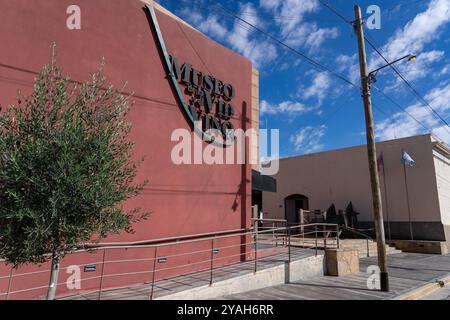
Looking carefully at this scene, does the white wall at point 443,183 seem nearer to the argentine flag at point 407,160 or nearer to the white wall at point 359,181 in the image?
the white wall at point 359,181

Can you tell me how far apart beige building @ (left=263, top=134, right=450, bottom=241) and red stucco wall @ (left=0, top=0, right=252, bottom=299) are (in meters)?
13.2

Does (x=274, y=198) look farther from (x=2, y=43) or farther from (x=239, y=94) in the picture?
(x=2, y=43)

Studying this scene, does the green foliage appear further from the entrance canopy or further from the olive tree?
the entrance canopy

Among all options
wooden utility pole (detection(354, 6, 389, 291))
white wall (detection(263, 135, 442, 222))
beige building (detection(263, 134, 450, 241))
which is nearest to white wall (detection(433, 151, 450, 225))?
beige building (detection(263, 134, 450, 241))

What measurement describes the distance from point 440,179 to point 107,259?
787 inches

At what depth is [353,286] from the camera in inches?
368

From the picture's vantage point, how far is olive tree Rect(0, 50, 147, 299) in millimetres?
4348

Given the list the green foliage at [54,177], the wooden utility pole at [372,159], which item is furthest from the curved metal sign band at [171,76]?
the wooden utility pole at [372,159]

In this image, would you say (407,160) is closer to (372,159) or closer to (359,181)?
(359,181)

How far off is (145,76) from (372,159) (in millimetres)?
6647

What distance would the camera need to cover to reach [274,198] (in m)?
25.8

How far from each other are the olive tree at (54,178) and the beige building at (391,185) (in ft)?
63.4

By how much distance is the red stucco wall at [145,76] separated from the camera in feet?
21.6
